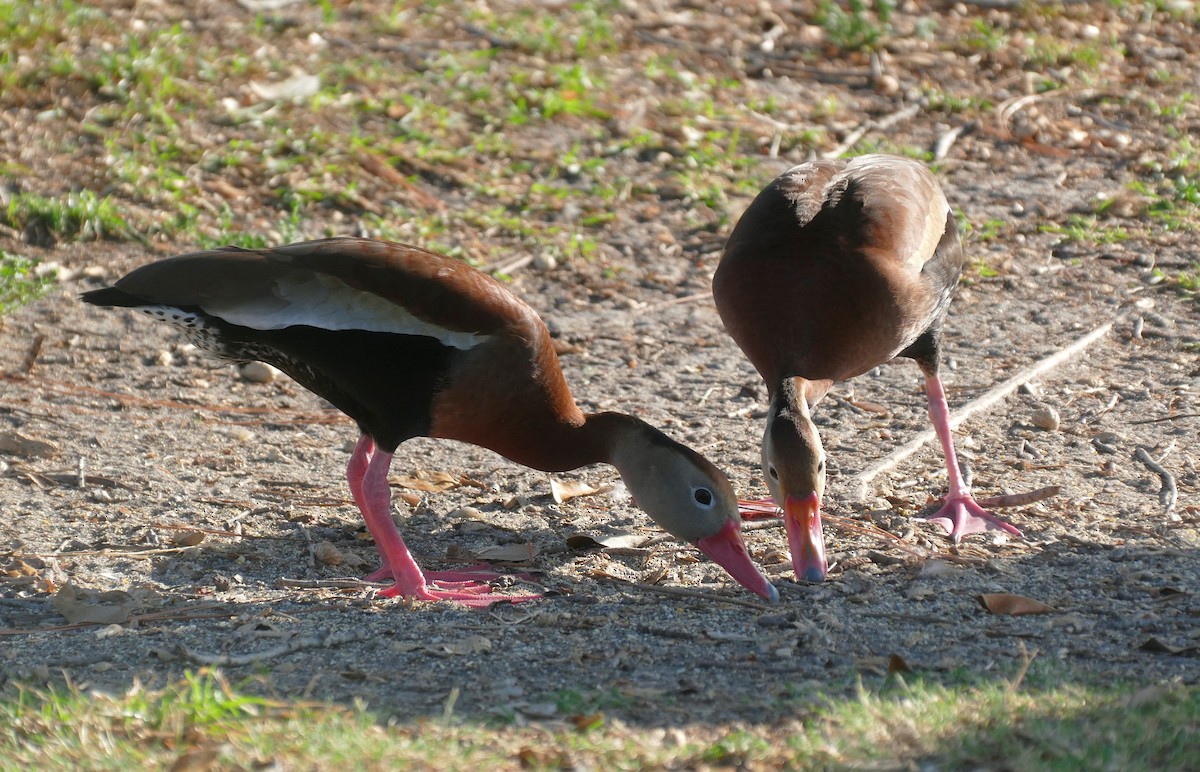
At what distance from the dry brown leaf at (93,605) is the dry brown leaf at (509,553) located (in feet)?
3.84

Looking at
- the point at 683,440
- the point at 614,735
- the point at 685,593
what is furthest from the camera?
the point at 683,440

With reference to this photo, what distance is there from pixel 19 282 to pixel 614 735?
4946 millimetres

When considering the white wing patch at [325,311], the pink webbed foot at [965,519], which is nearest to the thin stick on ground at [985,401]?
the pink webbed foot at [965,519]

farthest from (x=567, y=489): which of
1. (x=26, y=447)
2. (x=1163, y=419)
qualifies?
(x=1163, y=419)

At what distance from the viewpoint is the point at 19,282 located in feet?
22.4

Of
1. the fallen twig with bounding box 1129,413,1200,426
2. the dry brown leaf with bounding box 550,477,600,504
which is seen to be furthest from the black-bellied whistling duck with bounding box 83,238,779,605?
the fallen twig with bounding box 1129,413,1200,426

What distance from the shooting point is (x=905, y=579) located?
4336mm

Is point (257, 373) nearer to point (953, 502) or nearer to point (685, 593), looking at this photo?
point (685, 593)

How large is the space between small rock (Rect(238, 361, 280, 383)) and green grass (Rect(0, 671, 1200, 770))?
3.15 m

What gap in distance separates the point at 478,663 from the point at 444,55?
6.55m

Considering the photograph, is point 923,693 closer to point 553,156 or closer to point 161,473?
point 161,473

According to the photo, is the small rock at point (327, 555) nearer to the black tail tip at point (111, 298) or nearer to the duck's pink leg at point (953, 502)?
the black tail tip at point (111, 298)

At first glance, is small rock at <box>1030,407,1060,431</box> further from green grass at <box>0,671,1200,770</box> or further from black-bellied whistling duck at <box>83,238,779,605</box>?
green grass at <box>0,671,1200,770</box>

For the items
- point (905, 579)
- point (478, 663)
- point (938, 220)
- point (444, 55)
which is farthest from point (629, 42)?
point (478, 663)
